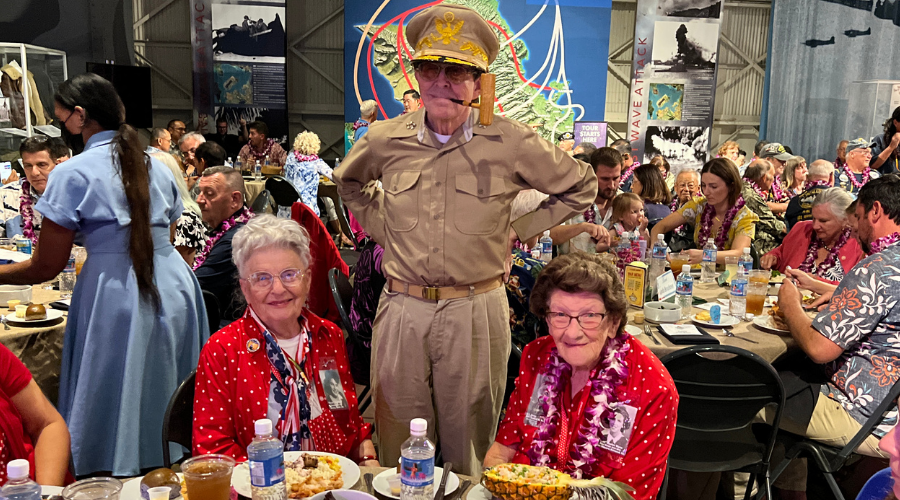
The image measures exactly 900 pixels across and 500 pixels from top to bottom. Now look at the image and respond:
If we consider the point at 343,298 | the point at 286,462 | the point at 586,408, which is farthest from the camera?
the point at 343,298

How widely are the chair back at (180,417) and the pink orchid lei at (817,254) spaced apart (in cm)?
350

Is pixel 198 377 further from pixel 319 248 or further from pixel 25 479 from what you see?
pixel 319 248

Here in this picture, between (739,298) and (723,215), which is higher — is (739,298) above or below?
below

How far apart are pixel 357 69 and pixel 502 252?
1071 centimetres

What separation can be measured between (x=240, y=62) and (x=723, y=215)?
946cm

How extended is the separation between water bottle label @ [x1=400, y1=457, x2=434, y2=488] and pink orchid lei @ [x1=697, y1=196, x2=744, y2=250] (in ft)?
11.6

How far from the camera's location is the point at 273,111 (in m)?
11.9

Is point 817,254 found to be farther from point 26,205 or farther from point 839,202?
point 26,205

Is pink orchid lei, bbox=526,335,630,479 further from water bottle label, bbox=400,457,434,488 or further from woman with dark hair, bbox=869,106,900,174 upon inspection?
woman with dark hair, bbox=869,106,900,174

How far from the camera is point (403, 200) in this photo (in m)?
2.34

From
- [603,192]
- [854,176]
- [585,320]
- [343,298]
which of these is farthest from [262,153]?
[585,320]

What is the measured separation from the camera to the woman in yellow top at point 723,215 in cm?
432

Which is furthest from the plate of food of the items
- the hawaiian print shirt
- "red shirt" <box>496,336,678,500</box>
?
"red shirt" <box>496,336,678,500</box>

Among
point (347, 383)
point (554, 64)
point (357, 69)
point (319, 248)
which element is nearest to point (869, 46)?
point (554, 64)
